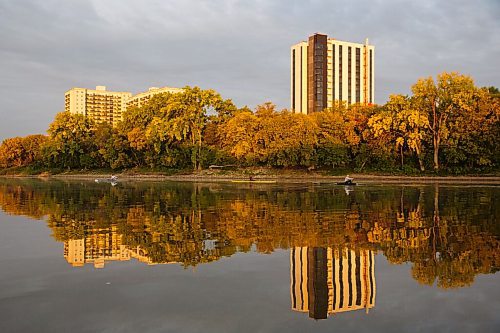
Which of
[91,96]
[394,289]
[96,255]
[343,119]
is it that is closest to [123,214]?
[96,255]

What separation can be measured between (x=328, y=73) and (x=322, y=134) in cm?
4724

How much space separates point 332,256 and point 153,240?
509cm

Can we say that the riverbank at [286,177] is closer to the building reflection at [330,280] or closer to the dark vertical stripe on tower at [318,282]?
the building reflection at [330,280]

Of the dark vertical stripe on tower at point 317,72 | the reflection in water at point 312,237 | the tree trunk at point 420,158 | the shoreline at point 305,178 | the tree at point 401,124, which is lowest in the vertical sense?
the reflection in water at point 312,237

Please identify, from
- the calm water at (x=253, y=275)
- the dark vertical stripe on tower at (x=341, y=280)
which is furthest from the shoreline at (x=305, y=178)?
the dark vertical stripe on tower at (x=341, y=280)

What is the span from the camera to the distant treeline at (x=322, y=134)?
50.5 metres

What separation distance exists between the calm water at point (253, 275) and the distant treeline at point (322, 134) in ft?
122

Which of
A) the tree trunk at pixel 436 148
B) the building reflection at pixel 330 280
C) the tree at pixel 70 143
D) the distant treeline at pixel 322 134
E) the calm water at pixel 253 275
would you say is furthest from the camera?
the tree at pixel 70 143

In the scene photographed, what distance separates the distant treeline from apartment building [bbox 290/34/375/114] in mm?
34395

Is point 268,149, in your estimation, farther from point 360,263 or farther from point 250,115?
point 360,263

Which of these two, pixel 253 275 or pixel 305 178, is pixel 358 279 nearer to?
pixel 253 275

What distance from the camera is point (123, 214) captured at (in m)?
19.3

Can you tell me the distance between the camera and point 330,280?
8445mm

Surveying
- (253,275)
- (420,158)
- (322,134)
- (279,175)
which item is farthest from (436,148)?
(253,275)
